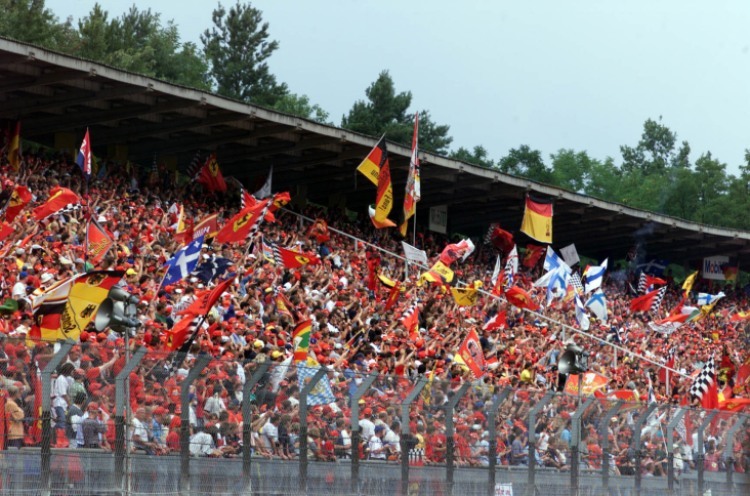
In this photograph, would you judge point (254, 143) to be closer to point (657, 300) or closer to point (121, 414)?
point (657, 300)

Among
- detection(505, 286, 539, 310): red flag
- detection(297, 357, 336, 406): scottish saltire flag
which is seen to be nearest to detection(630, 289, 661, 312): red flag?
detection(505, 286, 539, 310): red flag

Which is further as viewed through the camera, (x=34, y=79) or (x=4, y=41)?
(x=34, y=79)

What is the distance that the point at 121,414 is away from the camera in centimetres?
1427

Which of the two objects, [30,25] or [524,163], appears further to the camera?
[524,163]

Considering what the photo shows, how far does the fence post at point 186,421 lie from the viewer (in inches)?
581

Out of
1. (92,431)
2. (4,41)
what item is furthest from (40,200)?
(92,431)

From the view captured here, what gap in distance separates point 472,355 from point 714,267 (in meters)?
35.3

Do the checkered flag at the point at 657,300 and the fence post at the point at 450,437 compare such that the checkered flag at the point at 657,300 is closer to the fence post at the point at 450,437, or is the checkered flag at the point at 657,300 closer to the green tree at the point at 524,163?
the fence post at the point at 450,437

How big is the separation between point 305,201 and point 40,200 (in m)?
16.5

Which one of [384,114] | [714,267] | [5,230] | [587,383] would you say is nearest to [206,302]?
[5,230]

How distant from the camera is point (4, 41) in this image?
3052 cm

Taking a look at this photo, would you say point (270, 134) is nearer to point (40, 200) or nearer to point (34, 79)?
point (34, 79)

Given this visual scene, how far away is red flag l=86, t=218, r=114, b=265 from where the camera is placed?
80.2ft

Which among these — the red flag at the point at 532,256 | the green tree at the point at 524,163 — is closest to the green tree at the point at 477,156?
the green tree at the point at 524,163
